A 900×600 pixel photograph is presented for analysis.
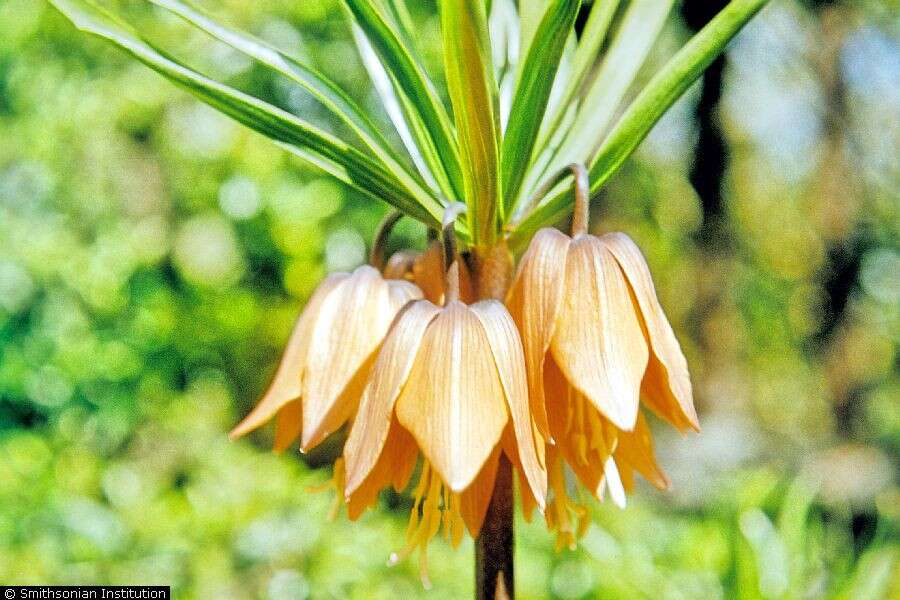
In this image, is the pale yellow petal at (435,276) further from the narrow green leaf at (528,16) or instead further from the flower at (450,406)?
the narrow green leaf at (528,16)

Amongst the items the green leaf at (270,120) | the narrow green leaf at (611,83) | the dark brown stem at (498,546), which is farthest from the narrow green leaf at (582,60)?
the dark brown stem at (498,546)

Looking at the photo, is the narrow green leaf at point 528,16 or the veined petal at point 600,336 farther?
the narrow green leaf at point 528,16

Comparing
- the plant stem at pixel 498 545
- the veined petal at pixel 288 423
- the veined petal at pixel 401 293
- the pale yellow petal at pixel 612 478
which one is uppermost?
the veined petal at pixel 401 293

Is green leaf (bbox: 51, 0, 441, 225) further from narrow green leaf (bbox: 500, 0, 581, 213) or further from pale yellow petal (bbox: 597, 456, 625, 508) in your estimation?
pale yellow petal (bbox: 597, 456, 625, 508)

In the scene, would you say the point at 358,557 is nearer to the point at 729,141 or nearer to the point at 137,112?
the point at 137,112

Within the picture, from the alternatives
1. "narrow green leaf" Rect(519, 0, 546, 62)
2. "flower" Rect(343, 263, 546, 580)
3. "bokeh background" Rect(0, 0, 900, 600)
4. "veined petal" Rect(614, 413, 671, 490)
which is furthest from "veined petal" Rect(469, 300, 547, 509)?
"bokeh background" Rect(0, 0, 900, 600)

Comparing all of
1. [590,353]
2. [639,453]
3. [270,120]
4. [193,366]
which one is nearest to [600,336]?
[590,353]

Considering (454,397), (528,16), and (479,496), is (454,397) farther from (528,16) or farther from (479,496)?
(528,16)
